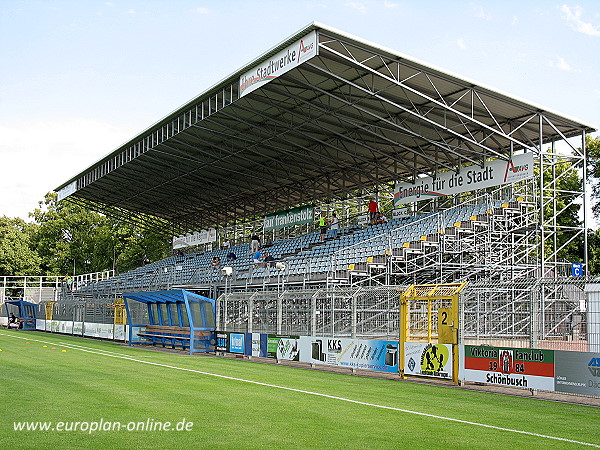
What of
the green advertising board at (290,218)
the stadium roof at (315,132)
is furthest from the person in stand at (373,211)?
the green advertising board at (290,218)

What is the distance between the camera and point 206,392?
15.1m

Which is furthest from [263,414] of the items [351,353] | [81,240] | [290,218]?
[81,240]

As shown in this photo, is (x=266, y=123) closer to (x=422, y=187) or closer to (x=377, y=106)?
(x=377, y=106)

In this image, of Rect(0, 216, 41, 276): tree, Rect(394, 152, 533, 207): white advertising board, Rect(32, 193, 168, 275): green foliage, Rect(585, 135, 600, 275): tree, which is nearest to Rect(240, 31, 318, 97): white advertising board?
Rect(394, 152, 533, 207): white advertising board

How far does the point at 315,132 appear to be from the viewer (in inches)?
1519

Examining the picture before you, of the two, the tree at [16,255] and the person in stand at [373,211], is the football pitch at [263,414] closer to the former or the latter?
the person in stand at [373,211]

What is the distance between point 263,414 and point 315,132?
27993 mm

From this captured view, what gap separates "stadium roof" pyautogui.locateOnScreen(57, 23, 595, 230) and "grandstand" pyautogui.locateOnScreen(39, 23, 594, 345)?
13cm

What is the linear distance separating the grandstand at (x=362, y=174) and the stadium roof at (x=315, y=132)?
0.13 m

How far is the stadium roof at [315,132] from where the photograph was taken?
94.2ft

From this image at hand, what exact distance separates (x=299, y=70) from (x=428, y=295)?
1344 cm

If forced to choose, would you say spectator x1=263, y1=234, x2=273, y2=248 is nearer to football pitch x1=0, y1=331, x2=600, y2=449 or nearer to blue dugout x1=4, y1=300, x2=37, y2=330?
blue dugout x1=4, y1=300, x2=37, y2=330

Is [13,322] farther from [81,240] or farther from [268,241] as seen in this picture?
[81,240]

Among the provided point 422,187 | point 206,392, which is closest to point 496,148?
point 422,187
